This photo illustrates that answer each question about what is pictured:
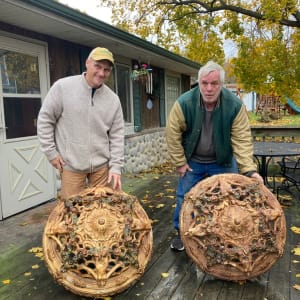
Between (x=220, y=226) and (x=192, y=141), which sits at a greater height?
(x=192, y=141)

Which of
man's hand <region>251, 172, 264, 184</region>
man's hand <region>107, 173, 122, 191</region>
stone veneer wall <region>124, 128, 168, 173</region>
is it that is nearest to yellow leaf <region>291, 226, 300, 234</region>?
man's hand <region>251, 172, 264, 184</region>

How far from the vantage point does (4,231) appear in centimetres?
366

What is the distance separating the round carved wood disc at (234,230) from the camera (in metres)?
2.26

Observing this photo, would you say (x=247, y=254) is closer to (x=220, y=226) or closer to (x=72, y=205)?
(x=220, y=226)

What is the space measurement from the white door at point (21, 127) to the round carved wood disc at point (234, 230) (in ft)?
8.39

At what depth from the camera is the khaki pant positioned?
8.64 ft

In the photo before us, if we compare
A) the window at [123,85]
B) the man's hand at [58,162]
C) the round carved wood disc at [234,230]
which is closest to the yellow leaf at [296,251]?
the round carved wood disc at [234,230]

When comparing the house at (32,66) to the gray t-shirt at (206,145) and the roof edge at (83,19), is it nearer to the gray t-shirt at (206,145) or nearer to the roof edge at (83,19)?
the roof edge at (83,19)

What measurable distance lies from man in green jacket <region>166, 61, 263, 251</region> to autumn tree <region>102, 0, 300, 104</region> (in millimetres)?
5910

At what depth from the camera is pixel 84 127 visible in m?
2.50

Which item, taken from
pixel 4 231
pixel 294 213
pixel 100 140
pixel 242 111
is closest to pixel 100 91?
pixel 100 140

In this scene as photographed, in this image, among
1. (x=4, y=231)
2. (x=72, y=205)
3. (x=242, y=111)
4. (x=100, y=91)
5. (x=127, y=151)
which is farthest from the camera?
(x=127, y=151)

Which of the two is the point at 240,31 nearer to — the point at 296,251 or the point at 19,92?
the point at 19,92

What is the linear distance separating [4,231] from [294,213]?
11.0 feet
